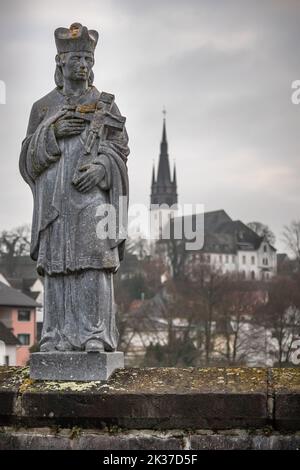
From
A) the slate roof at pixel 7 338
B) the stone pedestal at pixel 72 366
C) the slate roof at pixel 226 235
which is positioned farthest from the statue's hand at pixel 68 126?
the slate roof at pixel 226 235

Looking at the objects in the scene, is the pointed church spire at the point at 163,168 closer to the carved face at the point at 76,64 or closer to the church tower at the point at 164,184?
the church tower at the point at 164,184

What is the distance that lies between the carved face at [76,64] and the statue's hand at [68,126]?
36 cm

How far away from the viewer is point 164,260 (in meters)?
82.2

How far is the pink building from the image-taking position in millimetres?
59188

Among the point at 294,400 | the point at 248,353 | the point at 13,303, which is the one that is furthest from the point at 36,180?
the point at 13,303

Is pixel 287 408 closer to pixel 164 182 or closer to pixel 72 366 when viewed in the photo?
pixel 72 366

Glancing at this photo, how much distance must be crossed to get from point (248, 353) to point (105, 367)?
4244 cm

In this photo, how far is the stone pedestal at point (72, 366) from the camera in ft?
22.1

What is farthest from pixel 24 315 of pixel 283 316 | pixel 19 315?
pixel 283 316

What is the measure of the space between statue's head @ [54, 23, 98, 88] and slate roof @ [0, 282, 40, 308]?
5151 centimetres

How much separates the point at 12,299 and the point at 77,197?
53.6 metres

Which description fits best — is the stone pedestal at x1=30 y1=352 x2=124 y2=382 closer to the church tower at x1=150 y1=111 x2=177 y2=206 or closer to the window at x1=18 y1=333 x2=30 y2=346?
the window at x1=18 y1=333 x2=30 y2=346

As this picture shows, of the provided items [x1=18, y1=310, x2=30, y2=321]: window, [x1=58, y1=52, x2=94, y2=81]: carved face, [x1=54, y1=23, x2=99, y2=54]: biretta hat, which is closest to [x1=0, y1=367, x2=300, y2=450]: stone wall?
[x1=58, y1=52, x2=94, y2=81]: carved face

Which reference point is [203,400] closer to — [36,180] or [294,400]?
[294,400]
